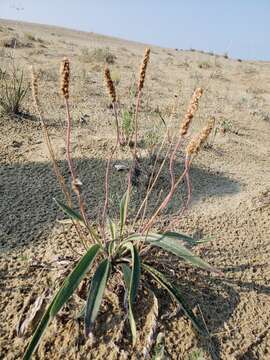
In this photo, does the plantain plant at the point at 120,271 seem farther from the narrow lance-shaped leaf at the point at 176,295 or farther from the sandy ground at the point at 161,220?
the sandy ground at the point at 161,220

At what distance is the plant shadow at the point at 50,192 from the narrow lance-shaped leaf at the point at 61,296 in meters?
0.60

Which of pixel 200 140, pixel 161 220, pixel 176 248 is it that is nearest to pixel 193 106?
pixel 200 140

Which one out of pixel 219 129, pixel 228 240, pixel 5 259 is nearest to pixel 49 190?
pixel 5 259

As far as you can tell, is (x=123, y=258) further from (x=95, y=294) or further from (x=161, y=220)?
(x=161, y=220)

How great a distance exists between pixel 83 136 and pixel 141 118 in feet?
3.38

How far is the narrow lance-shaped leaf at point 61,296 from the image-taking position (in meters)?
1.44

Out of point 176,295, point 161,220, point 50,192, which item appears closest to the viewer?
point 176,295

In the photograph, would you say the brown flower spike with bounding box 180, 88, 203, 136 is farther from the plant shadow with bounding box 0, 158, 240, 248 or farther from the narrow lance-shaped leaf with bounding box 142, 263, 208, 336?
the plant shadow with bounding box 0, 158, 240, 248

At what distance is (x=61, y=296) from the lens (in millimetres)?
1524

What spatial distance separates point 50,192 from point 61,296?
1.18m

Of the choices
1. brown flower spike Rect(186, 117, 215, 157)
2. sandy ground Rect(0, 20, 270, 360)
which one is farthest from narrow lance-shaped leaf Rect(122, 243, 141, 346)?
brown flower spike Rect(186, 117, 215, 157)

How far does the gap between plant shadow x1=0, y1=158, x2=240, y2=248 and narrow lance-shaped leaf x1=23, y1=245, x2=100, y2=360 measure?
23.7 inches

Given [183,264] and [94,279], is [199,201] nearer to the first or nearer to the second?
[183,264]

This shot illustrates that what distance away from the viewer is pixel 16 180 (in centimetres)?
272
